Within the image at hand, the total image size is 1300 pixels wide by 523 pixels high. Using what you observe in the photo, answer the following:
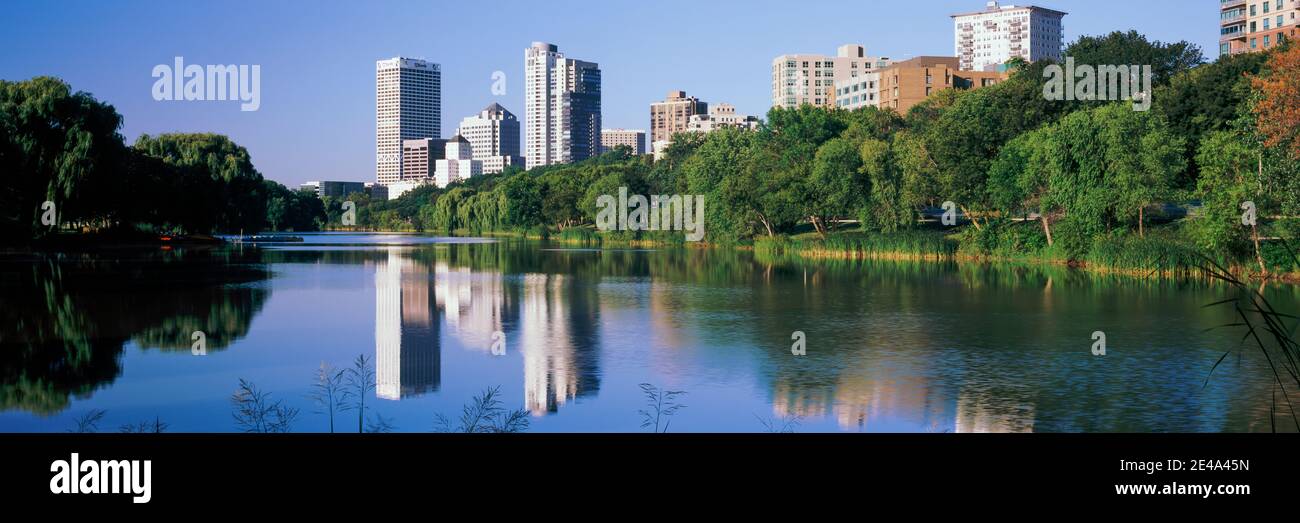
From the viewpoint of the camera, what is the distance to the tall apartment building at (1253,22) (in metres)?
124

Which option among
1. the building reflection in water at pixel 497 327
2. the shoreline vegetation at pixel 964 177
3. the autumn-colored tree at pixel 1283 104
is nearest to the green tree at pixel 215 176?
the shoreline vegetation at pixel 964 177

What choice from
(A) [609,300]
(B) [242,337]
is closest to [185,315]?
(B) [242,337]

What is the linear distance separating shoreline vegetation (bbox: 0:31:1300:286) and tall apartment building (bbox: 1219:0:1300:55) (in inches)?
1941

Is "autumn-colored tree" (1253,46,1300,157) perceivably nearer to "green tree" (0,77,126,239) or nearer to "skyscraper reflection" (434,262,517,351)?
"skyscraper reflection" (434,262,517,351)

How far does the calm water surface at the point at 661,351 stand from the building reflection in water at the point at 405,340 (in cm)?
10

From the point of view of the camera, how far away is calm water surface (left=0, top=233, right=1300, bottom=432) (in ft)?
48.0

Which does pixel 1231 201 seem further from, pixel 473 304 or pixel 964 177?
pixel 473 304

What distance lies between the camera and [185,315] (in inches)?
1105

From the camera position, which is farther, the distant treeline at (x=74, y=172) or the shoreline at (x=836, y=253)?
the distant treeline at (x=74, y=172)

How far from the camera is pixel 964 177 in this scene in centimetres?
5903

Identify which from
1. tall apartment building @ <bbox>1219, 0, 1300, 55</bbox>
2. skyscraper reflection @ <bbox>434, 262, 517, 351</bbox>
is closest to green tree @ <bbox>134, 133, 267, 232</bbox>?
skyscraper reflection @ <bbox>434, 262, 517, 351</bbox>
